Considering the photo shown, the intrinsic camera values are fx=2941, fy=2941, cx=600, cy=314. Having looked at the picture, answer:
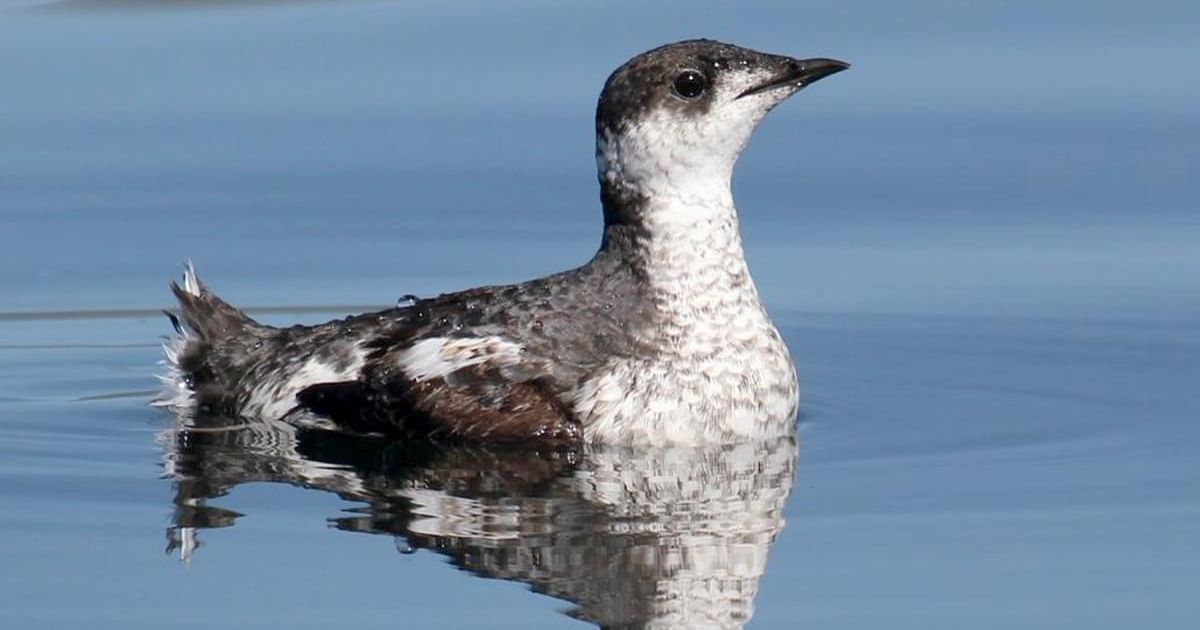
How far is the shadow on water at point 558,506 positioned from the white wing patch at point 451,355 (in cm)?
29

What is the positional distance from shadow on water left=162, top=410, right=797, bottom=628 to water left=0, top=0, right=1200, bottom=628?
0.8 inches

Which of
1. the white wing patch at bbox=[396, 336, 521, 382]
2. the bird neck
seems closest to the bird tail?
the white wing patch at bbox=[396, 336, 521, 382]

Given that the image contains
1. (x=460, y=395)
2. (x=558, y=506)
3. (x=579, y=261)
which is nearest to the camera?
(x=558, y=506)

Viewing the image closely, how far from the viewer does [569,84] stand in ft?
51.3

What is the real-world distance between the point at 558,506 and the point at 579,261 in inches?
162

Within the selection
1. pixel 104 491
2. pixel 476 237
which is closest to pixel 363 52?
pixel 476 237

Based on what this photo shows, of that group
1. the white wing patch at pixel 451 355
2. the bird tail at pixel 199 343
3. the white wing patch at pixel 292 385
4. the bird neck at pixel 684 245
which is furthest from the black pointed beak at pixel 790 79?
the bird tail at pixel 199 343

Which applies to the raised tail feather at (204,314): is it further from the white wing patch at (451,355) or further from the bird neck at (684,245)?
the bird neck at (684,245)

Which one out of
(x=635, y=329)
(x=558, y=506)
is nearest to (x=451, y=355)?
A: (x=635, y=329)

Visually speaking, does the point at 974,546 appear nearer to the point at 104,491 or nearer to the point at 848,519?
the point at 848,519

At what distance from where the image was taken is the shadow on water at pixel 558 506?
8.63 metres

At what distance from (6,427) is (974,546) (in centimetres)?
404

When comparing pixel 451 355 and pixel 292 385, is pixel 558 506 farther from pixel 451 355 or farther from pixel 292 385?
pixel 292 385

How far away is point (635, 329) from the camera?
10.7 meters
